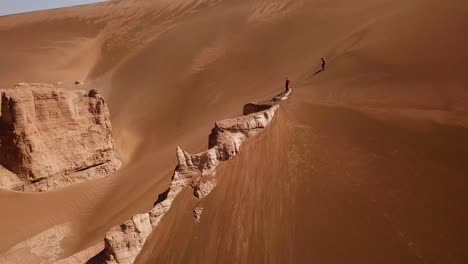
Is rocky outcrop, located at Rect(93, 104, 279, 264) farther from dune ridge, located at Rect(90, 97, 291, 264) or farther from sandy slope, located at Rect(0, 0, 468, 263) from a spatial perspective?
sandy slope, located at Rect(0, 0, 468, 263)

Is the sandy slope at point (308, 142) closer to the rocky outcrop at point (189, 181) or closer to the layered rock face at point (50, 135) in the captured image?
the rocky outcrop at point (189, 181)

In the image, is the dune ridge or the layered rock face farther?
the layered rock face

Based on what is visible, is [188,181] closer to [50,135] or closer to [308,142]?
[308,142]

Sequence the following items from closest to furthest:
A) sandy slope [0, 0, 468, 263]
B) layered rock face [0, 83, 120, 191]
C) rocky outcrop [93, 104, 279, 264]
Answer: sandy slope [0, 0, 468, 263] < rocky outcrop [93, 104, 279, 264] < layered rock face [0, 83, 120, 191]

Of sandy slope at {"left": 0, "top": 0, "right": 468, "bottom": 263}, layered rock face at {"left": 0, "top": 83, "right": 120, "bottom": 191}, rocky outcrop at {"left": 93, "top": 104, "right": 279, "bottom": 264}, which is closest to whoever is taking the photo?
sandy slope at {"left": 0, "top": 0, "right": 468, "bottom": 263}

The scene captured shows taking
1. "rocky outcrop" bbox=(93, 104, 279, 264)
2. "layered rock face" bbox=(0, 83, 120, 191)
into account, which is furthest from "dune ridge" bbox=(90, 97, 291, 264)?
"layered rock face" bbox=(0, 83, 120, 191)

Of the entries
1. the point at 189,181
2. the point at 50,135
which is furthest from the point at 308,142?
the point at 50,135
